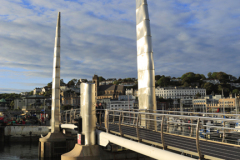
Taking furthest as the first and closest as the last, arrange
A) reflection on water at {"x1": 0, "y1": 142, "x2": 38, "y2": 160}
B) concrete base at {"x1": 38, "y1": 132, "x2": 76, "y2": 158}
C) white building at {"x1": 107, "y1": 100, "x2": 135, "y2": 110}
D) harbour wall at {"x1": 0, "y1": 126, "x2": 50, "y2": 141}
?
harbour wall at {"x1": 0, "y1": 126, "x2": 50, "y2": 141} → reflection on water at {"x1": 0, "y1": 142, "x2": 38, "y2": 160} → concrete base at {"x1": 38, "y1": 132, "x2": 76, "y2": 158} → white building at {"x1": 107, "y1": 100, "x2": 135, "y2": 110}

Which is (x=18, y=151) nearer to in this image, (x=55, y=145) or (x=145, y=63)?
(x=55, y=145)

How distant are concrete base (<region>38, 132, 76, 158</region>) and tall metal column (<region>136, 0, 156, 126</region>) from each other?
13.2 metres

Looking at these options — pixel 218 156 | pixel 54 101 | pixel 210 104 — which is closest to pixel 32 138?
pixel 54 101

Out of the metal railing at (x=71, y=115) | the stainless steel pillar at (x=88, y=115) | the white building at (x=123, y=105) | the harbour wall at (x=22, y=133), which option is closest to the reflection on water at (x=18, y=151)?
the harbour wall at (x=22, y=133)

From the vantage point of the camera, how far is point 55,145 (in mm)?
25766

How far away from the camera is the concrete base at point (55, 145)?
83.7 feet

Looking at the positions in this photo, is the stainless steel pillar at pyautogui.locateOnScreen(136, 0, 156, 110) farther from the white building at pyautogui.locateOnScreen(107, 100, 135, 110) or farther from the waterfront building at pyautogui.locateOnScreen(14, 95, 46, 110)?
the waterfront building at pyautogui.locateOnScreen(14, 95, 46, 110)

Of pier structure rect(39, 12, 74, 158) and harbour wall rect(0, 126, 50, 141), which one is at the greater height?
pier structure rect(39, 12, 74, 158)

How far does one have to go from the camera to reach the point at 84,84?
13.4 metres

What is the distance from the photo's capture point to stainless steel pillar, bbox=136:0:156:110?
14.7m

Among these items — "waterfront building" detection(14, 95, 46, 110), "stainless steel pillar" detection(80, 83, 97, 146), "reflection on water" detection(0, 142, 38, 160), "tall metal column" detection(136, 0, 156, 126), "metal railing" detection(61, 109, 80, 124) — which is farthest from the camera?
"waterfront building" detection(14, 95, 46, 110)

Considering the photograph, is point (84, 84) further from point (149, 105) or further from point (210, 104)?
point (210, 104)

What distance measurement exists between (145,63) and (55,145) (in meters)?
15.1

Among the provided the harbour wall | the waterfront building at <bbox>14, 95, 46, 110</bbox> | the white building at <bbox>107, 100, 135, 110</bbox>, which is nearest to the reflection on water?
the harbour wall
